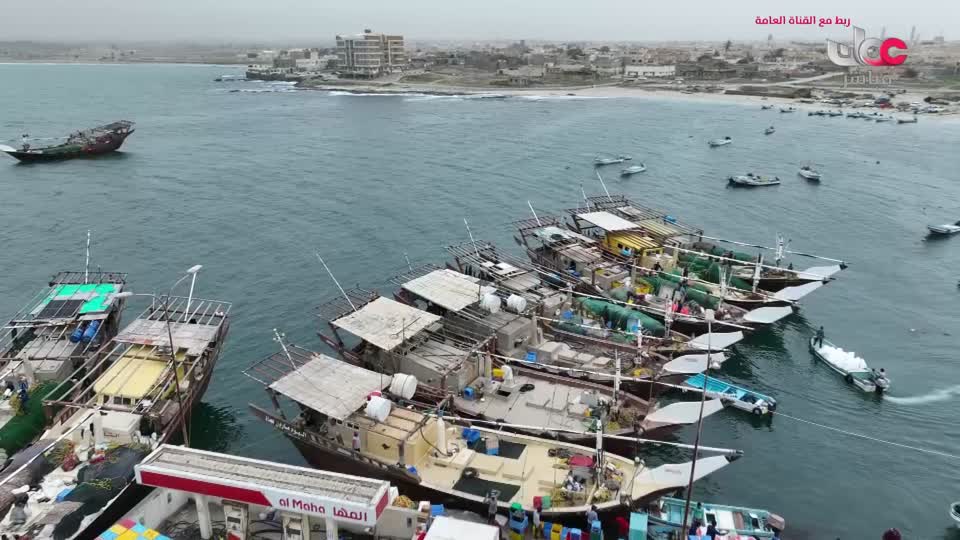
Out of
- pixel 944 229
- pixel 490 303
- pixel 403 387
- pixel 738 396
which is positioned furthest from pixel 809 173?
pixel 403 387

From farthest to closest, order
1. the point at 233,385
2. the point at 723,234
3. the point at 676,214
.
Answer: the point at 676,214 → the point at 723,234 → the point at 233,385

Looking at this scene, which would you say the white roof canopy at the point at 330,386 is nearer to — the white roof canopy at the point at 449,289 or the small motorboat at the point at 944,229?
the white roof canopy at the point at 449,289

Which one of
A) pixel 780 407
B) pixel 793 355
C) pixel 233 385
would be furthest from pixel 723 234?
pixel 233 385

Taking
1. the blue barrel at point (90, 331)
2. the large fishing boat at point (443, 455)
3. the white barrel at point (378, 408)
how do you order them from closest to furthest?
the large fishing boat at point (443, 455)
the white barrel at point (378, 408)
the blue barrel at point (90, 331)

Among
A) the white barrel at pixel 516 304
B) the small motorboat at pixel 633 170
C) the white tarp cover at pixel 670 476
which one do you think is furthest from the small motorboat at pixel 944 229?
the white tarp cover at pixel 670 476

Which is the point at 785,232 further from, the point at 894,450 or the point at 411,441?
the point at 411,441

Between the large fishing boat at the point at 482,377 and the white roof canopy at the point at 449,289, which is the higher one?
the white roof canopy at the point at 449,289

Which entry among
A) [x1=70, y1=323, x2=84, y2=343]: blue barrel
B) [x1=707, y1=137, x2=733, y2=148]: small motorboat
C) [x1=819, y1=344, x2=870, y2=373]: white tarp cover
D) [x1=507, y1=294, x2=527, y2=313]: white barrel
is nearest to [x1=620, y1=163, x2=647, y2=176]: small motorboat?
[x1=707, y1=137, x2=733, y2=148]: small motorboat
